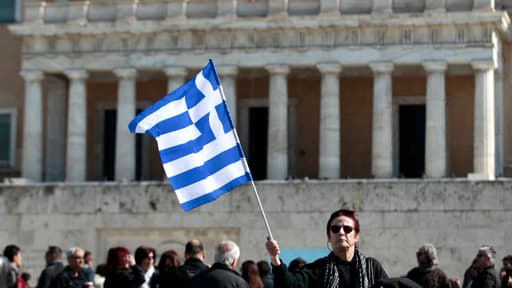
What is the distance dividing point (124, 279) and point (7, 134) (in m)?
27.9

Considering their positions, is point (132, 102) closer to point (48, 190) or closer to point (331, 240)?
point (48, 190)

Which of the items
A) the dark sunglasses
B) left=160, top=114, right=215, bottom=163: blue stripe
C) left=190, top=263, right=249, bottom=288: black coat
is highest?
left=160, top=114, right=215, bottom=163: blue stripe

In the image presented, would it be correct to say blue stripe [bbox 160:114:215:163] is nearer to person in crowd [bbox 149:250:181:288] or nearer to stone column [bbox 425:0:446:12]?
person in crowd [bbox 149:250:181:288]

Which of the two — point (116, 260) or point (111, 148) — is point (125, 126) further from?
point (116, 260)

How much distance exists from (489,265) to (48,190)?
75.4 feet

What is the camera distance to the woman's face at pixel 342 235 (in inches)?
467

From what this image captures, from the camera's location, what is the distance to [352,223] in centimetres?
1194

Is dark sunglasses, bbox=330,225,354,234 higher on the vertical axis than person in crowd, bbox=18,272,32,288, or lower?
higher

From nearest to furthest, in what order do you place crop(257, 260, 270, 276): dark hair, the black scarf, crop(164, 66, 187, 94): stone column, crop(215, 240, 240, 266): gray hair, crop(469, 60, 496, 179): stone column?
the black scarf → crop(215, 240, 240, 266): gray hair → crop(257, 260, 270, 276): dark hair → crop(469, 60, 496, 179): stone column → crop(164, 66, 187, 94): stone column

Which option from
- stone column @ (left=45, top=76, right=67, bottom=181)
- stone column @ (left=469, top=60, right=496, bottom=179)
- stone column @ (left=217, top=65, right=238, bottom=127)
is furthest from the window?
stone column @ (left=469, top=60, right=496, bottom=179)

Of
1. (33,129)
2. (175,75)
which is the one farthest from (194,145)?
(33,129)

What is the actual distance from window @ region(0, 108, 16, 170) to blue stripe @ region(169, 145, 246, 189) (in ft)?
97.0

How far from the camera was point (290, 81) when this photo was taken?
1683 inches

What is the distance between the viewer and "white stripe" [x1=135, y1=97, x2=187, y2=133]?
50.4 ft
